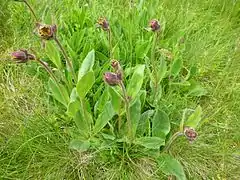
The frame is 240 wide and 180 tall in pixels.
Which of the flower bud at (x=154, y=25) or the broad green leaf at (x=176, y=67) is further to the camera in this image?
the broad green leaf at (x=176, y=67)

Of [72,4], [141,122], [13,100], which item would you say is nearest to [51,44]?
[13,100]

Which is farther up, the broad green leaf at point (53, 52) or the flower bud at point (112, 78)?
the flower bud at point (112, 78)

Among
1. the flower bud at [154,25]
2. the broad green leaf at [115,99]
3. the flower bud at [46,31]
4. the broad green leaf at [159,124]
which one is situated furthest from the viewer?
the broad green leaf at [159,124]

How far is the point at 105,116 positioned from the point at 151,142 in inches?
7.4

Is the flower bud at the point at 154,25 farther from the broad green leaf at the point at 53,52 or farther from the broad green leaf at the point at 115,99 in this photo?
the broad green leaf at the point at 53,52

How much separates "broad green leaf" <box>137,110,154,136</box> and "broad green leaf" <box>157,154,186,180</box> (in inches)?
4.7

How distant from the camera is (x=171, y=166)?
153cm

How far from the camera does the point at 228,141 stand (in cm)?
170

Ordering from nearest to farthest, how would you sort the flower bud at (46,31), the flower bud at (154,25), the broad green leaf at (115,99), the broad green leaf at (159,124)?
1. the flower bud at (46,31)
2. the flower bud at (154,25)
3. the broad green leaf at (115,99)
4. the broad green leaf at (159,124)

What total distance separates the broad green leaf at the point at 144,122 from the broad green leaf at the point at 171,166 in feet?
0.39

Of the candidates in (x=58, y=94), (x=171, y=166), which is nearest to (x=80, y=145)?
(x=58, y=94)

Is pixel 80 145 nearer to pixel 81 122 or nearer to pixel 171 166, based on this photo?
pixel 81 122

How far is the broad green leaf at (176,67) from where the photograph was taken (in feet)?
→ 5.79

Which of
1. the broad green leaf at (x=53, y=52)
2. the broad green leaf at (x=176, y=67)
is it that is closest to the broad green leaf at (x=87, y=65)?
the broad green leaf at (x=53, y=52)
